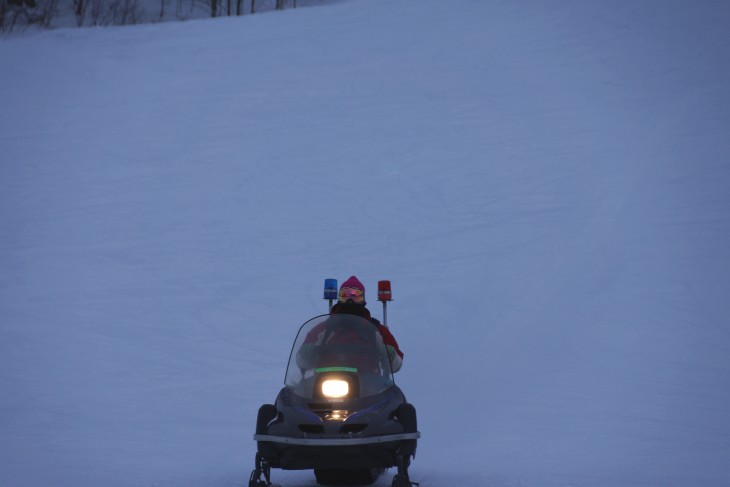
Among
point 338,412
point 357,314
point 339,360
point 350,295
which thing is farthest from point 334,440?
point 350,295

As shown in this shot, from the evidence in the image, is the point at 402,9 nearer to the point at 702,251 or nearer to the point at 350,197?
the point at 350,197

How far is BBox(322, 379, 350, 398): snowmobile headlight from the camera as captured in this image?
588 cm

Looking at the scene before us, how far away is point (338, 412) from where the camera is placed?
227 inches

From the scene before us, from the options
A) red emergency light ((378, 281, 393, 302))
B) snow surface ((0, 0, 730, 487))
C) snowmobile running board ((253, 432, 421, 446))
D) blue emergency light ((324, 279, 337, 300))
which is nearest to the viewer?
snowmobile running board ((253, 432, 421, 446))

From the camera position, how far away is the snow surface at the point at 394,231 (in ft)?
29.6

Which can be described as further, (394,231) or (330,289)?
(394,231)

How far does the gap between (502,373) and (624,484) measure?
4842mm

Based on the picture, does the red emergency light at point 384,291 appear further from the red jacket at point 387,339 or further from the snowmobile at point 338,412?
the snowmobile at point 338,412

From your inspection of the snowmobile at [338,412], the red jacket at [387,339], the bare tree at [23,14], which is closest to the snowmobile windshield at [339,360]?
the snowmobile at [338,412]

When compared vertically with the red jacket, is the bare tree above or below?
above

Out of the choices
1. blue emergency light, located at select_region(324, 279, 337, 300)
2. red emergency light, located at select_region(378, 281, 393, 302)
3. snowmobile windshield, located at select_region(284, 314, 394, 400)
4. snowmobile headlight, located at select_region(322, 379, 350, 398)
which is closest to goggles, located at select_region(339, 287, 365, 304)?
snowmobile windshield, located at select_region(284, 314, 394, 400)

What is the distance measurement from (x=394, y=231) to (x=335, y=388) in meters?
10.3

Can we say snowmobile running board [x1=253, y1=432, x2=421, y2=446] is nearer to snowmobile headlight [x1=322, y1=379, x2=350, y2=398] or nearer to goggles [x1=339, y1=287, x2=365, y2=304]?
snowmobile headlight [x1=322, y1=379, x2=350, y2=398]

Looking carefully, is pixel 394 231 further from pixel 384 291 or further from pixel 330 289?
pixel 330 289
